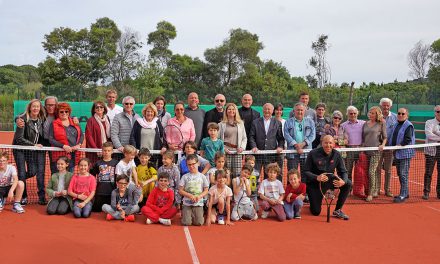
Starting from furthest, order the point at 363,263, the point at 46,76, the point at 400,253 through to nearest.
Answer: the point at 46,76
the point at 400,253
the point at 363,263

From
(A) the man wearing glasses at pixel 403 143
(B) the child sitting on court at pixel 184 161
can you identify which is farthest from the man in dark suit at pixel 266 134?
A: (A) the man wearing glasses at pixel 403 143

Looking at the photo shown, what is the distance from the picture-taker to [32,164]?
7.46 metres

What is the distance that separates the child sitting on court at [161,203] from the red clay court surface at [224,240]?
17 centimetres

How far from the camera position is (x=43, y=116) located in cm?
745

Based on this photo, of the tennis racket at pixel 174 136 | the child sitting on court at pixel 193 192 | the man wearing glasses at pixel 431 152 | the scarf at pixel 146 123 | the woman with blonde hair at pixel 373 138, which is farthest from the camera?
the man wearing glasses at pixel 431 152

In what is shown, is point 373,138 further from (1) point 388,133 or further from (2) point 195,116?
(2) point 195,116

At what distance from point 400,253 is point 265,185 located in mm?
2344

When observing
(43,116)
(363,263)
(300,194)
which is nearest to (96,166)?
(43,116)

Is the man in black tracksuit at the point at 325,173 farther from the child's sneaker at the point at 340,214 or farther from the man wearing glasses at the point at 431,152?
the man wearing glasses at the point at 431,152

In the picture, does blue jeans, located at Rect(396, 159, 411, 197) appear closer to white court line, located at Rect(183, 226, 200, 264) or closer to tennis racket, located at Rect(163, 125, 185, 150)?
tennis racket, located at Rect(163, 125, 185, 150)

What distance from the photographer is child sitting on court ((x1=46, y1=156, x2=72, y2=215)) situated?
6859mm

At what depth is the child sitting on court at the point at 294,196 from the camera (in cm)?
704

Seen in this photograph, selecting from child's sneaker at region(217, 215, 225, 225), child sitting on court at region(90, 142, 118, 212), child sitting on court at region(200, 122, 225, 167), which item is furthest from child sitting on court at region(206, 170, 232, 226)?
child sitting on court at region(90, 142, 118, 212)

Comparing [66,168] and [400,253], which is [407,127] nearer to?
[400,253]
